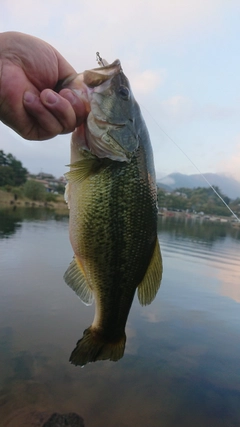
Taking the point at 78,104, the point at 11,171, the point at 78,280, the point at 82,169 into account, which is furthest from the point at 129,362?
the point at 11,171

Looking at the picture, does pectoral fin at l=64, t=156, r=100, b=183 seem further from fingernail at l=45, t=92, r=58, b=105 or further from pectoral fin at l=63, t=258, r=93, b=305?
pectoral fin at l=63, t=258, r=93, b=305

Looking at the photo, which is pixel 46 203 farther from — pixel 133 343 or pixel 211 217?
pixel 211 217

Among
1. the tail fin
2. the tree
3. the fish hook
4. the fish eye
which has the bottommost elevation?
the tail fin

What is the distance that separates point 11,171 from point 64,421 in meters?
78.3

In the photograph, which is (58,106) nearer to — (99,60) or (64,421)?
(99,60)

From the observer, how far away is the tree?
76875 millimetres

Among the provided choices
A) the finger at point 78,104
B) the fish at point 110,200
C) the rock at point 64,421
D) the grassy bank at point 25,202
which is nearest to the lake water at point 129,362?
the rock at point 64,421

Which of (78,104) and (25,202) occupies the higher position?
(78,104)

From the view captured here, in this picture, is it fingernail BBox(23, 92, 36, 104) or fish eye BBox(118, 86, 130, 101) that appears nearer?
fingernail BBox(23, 92, 36, 104)

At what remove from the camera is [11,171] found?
79312 millimetres

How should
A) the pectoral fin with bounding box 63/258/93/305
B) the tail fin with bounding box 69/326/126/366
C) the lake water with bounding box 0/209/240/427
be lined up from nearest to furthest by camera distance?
the tail fin with bounding box 69/326/126/366 → the pectoral fin with bounding box 63/258/93/305 → the lake water with bounding box 0/209/240/427

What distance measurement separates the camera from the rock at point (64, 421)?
6.08 metres

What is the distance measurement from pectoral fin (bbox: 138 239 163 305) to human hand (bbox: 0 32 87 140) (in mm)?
1111

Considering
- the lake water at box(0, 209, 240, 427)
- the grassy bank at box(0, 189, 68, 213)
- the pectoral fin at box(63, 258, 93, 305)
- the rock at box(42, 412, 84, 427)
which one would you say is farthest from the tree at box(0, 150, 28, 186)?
the pectoral fin at box(63, 258, 93, 305)
